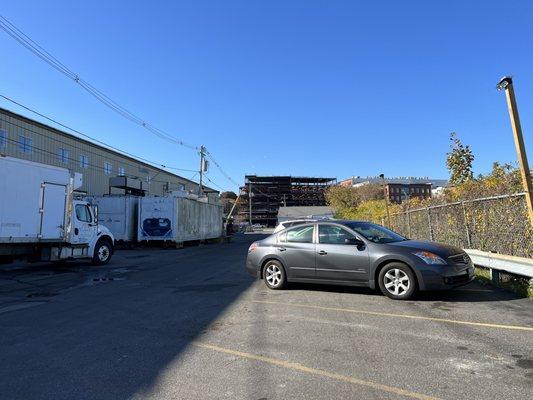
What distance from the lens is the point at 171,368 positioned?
200 inches

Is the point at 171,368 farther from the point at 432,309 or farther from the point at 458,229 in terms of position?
the point at 458,229

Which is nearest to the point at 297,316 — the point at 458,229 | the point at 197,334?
the point at 197,334

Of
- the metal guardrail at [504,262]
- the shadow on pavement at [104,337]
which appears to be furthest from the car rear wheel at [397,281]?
the shadow on pavement at [104,337]

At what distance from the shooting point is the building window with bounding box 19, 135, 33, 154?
36.1 metres

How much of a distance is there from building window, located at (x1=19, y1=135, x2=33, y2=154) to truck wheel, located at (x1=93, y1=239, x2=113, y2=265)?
69.7 feet

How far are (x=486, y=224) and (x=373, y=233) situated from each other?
11.1 feet

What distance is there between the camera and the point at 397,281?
8648mm

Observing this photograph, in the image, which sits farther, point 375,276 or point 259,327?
point 375,276

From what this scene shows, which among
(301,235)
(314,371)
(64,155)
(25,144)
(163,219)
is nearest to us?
(314,371)

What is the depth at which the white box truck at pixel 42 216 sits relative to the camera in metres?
14.6

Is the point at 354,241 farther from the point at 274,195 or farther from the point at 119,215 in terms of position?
the point at 274,195

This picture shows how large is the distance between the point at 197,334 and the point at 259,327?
926mm

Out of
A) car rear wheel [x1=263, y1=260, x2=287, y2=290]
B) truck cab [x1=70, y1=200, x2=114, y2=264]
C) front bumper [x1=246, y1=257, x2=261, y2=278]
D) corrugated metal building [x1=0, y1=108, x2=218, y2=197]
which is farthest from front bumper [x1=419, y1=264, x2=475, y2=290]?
corrugated metal building [x1=0, y1=108, x2=218, y2=197]

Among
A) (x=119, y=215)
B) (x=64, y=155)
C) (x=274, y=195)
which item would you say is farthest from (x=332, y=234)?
(x=274, y=195)
